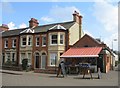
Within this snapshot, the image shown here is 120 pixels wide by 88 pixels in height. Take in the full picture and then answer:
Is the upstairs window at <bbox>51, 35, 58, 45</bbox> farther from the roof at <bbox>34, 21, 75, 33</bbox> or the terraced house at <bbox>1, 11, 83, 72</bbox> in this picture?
the roof at <bbox>34, 21, 75, 33</bbox>

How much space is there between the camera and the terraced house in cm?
3641

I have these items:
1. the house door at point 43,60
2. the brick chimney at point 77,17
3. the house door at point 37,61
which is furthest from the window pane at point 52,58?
the brick chimney at point 77,17

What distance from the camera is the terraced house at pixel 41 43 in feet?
119

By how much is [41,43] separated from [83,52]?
865 centimetres

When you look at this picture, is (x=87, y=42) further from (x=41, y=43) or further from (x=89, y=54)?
(x=41, y=43)

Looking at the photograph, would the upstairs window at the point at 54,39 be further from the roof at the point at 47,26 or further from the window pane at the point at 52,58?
the roof at the point at 47,26

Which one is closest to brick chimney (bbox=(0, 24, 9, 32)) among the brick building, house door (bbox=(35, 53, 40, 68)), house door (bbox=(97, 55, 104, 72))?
house door (bbox=(35, 53, 40, 68))

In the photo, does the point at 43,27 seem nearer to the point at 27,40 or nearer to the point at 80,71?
the point at 27,40

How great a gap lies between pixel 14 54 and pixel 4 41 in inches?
149

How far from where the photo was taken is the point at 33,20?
43094 millimetres

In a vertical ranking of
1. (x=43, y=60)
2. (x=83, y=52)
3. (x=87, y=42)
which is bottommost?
(x=43, y=60)

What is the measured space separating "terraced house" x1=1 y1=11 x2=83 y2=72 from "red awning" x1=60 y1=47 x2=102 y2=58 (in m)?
2.22

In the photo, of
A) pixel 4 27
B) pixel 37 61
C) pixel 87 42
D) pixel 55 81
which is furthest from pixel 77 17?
pixel 55 81

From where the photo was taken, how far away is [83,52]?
32719mm
